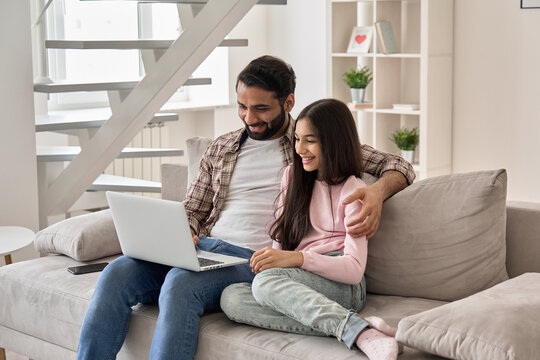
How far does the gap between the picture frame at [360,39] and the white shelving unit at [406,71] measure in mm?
37

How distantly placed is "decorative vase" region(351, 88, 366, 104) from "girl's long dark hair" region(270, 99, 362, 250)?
2756mm

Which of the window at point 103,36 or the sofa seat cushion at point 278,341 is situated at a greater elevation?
the window at point 103,36

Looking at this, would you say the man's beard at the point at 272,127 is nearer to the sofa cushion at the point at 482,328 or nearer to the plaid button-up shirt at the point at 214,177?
the plaid button-up shirt at the point at 214,177

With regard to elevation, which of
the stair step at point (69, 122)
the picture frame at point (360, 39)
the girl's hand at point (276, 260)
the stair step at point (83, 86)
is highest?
the picture frame at point (360, 39)

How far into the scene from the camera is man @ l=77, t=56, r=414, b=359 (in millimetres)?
2248

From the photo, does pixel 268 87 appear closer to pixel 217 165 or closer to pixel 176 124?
pixel 217 165

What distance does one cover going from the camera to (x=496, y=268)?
236 cm

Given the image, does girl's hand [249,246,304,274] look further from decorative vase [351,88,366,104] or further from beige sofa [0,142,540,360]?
decorative vase [351,88,366,104]

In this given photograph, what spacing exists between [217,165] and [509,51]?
8.14 ft

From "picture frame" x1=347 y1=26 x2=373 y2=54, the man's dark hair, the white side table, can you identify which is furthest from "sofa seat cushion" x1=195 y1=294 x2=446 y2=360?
"picture frame" x1=347 y1=26 x2=373 y2=54

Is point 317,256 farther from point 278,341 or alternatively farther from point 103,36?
point 103,36

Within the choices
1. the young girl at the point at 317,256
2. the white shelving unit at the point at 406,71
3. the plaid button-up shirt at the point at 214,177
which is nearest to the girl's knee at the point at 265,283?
the young girl at the point at 317,256

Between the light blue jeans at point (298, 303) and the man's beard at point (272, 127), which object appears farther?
the man's beard at point (272, 127)

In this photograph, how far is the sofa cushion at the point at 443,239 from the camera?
236 cm
